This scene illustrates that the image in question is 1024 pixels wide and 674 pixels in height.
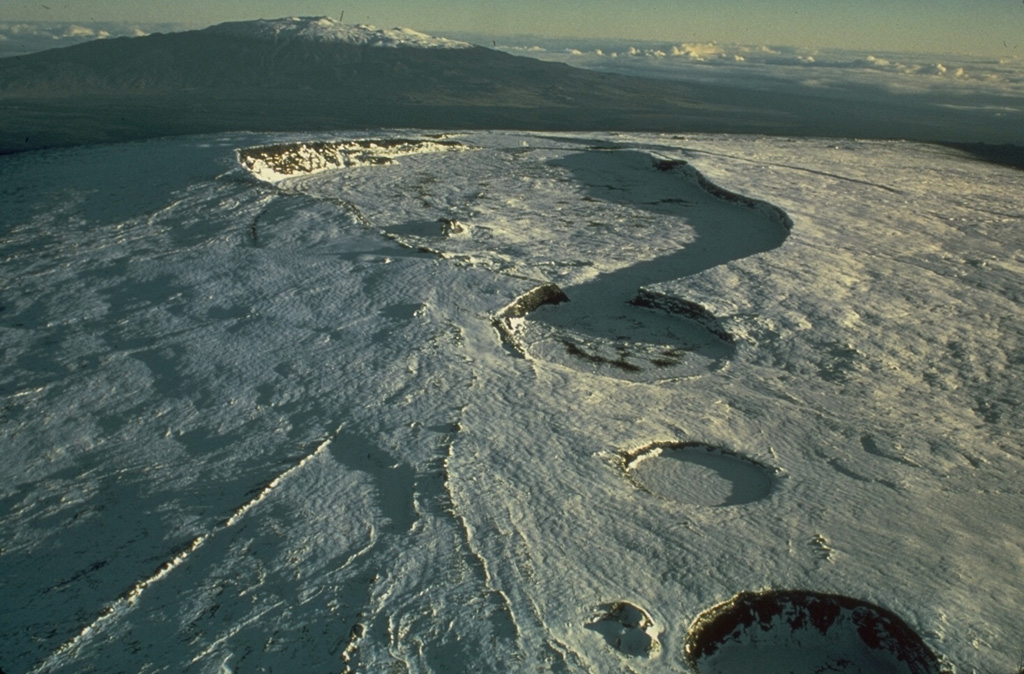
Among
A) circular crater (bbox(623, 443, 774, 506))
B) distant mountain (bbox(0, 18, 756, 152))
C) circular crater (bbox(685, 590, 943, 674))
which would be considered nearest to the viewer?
circular crater (bbox(685, 590, 943, 674))

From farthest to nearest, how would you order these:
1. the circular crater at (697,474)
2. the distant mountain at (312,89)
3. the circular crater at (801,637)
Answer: the distant mountain at (312,89)
the circular crater at (697,474)
the circular crater at (801,637)

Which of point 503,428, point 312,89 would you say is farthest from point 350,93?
point 503,428

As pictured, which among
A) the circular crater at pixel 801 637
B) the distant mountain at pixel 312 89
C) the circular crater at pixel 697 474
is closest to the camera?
the circular crater at pixel 801 637

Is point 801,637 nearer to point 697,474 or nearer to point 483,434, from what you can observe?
point 697,474

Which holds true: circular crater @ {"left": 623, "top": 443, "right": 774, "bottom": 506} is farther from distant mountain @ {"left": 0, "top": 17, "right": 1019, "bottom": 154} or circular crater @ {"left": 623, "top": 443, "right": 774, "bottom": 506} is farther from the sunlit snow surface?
distant mountain @ {"left": 0, "top": 17, "right": 1019, "bottom": 154}

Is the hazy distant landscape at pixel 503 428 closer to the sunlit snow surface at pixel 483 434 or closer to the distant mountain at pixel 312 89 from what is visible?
the sunlit snow surface at pixel 483 434

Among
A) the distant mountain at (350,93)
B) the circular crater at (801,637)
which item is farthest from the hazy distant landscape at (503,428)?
the distant mountain at (350,93)

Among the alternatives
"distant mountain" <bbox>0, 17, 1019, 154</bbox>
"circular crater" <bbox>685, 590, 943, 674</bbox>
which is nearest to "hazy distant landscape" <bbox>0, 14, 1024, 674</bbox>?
"circular crater" <bbox>685, 590, 943, 674</bbox>
